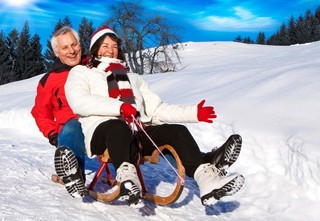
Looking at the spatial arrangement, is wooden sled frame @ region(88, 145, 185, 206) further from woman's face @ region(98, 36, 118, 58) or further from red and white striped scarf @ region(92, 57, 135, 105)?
woman's face @ region(98, 36, 118, 58)

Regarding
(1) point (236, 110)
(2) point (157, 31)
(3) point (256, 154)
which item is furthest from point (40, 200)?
(2) point (157, 31)

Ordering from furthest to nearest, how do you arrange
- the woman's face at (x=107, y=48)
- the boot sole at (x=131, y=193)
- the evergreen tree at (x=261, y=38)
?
the evergreen tree at (x=261, y=38) < the woman's face at (x=107, y=48) < the boot sole at (x=131, y=193)

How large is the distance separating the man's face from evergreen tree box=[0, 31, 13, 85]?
130 feet

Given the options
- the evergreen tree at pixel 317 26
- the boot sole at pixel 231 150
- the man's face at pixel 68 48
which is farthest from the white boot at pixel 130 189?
the evergreen tree at pixel 317 26

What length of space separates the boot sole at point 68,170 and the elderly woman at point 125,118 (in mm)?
210

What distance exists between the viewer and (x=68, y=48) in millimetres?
3398

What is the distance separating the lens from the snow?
9.02 ft

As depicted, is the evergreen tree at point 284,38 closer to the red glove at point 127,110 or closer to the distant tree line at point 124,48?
the distant tree line at point 124,48

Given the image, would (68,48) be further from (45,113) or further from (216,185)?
(216,185)

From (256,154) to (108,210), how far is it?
200cm

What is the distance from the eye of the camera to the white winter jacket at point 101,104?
2.64 metres

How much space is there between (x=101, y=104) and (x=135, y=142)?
0.33 m

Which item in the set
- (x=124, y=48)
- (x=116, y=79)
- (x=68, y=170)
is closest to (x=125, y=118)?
(x=116, y=79)

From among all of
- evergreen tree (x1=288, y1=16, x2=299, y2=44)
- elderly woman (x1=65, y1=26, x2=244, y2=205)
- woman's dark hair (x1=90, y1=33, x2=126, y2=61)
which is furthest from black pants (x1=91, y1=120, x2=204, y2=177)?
evergreen tree (x1=288, y1=16, x2=299, y2=44)
